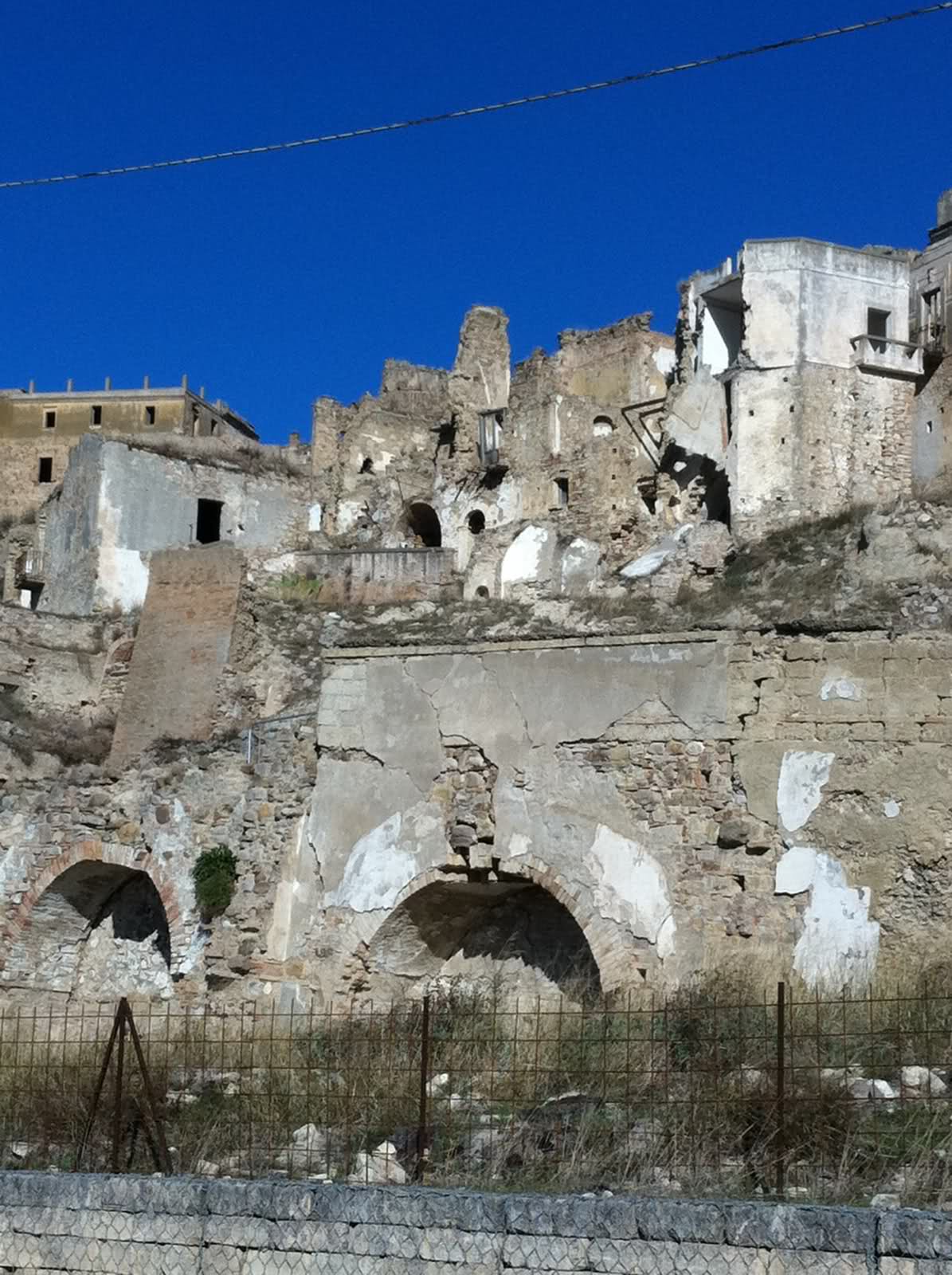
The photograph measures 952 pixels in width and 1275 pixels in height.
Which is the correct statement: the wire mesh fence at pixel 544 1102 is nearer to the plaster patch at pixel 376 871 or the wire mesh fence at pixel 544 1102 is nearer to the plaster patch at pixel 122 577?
the plaster patch at pixel 376 871

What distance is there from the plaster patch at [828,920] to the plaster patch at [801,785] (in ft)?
0.87

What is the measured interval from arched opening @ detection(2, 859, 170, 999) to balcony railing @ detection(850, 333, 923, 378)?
22.3m

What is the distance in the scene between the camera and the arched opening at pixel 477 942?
1612cm

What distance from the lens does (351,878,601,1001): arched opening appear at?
16.1 meters

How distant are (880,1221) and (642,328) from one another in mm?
37842

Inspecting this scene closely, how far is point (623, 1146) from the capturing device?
10.5m

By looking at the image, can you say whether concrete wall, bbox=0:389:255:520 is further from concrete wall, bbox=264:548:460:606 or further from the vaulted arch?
the vaulted arch

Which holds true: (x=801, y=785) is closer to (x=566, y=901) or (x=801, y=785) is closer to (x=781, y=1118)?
(x=566, y=901)

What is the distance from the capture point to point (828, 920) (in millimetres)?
14945

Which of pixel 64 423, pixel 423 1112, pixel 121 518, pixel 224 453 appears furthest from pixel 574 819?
pixel 64 423

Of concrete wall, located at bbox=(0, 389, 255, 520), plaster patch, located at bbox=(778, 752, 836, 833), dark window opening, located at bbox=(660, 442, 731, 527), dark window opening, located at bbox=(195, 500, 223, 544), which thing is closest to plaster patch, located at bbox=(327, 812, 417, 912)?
plaster patch, located at bbox=(778, 752, 836, 833)

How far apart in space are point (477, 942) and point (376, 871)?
1172 millimetres

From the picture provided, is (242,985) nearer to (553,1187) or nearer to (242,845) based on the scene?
(242,845)

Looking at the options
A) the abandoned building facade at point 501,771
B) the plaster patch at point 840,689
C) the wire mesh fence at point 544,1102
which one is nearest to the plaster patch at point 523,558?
the abandoned building facade at point 501,771
